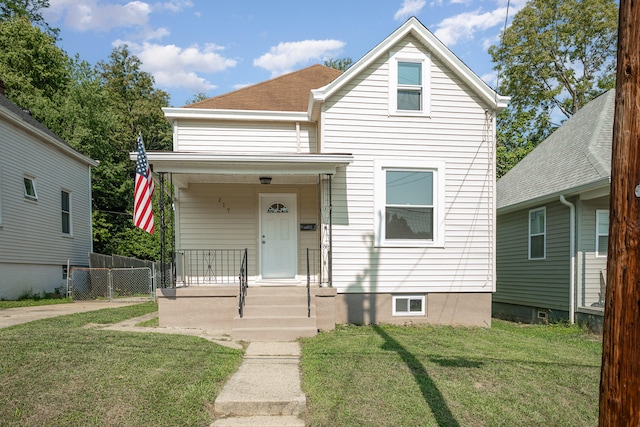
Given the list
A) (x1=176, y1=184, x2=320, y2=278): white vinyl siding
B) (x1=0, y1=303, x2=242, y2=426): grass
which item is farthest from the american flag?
(x1=0, y1=303, x2=242, y2=426): grass

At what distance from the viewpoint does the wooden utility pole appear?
2029 mm

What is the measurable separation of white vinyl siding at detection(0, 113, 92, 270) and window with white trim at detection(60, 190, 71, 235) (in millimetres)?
254

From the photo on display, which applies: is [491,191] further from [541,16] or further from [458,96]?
[541,16]

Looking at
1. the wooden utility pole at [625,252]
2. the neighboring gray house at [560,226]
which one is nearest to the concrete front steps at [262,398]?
the wooden utility pole at [625,252]

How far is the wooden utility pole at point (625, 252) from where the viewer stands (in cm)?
203

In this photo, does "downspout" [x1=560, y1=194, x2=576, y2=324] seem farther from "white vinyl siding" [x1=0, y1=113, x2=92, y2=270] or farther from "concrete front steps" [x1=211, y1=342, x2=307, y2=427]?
"white vinyl siding" [x1=0, y1=113, x2=92, y2=270]

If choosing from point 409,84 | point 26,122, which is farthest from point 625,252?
point 26,122

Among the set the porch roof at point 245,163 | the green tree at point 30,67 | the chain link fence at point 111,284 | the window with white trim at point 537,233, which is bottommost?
the chain link fence at point 111,284

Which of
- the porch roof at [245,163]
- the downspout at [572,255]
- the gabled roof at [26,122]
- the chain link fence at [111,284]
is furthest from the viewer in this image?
the chain link fence at [111,284]

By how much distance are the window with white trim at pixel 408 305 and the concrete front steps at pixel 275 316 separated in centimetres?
190

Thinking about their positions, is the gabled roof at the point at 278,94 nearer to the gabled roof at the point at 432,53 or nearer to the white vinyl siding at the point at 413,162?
the gabled roof at the point at 432,53

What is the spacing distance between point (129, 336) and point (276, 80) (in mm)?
7982

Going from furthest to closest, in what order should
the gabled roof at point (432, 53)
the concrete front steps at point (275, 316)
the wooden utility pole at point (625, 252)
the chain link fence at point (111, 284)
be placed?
the chain link fence at point (111, 284), the gabled roof at point (432, 53), the concrete front steps at point (275, 316), the wooden utility pole at point (625, 252)

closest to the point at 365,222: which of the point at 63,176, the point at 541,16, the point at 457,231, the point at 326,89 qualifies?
the point at 457,231
